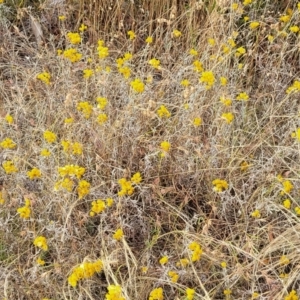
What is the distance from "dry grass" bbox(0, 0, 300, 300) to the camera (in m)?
1.80

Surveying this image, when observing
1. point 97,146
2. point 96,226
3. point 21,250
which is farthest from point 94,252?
point 97,146

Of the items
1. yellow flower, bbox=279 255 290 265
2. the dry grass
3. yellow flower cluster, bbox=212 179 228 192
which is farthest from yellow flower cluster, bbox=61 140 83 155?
yellow flower, bbox=279 255 290 265

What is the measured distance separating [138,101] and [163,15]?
777mm

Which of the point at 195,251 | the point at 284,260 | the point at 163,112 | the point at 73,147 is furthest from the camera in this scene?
the point at 163,112

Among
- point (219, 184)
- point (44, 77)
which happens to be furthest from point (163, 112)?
point (44, 77)

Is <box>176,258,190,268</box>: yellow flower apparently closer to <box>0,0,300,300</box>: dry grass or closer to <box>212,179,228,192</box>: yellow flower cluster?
<box>0,0,300,300</box>: dry grass

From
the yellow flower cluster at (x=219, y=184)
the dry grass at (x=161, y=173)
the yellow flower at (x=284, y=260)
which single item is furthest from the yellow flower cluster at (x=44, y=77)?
the yellow flower at (x=284, y=260)

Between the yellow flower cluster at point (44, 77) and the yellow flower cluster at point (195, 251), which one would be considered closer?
the yellow flower cluster at point (195, 251)

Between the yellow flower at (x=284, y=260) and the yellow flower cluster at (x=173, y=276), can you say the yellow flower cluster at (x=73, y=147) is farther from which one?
the yellow flower at (x=284, y=260)

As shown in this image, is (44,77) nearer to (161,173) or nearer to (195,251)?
(161,173)

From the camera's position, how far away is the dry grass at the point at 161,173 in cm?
180

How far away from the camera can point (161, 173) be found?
2.14 m

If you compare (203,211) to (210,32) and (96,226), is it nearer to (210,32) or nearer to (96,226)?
(96,226)

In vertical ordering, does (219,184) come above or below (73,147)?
below
